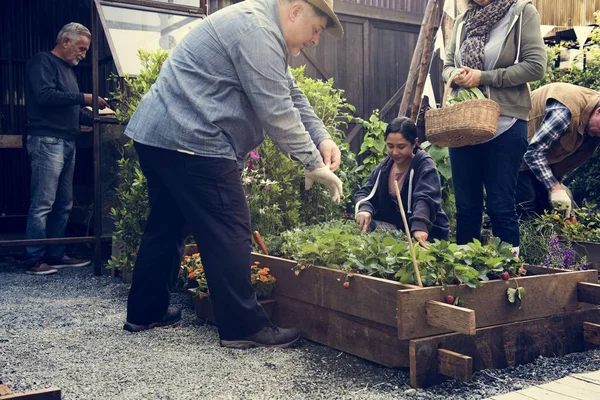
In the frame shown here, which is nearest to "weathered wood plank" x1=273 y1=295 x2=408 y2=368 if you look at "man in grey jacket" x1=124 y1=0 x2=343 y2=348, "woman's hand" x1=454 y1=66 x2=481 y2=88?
"man in grey jacket" x1=124 y1=0 x2=343 y2=348

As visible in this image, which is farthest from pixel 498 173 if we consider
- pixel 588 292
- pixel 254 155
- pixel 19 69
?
pixel 19 69

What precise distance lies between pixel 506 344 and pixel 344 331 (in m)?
0.76

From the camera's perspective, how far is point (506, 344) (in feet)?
10.2

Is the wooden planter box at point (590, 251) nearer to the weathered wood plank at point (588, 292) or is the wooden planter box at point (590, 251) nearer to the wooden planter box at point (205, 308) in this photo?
the weathered wood plank at point (588, 292)

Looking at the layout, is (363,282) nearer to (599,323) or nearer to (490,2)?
(599,323)

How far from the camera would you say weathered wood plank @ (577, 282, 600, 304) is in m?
3.26

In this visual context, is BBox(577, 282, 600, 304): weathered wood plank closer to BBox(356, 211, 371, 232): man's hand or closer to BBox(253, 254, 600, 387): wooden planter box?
BBox(253, 254, 600, 387): wooden planter box

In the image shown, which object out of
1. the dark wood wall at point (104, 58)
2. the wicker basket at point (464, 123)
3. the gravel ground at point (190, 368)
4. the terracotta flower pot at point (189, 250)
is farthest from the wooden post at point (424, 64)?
the gravel ground at point (190, 368)

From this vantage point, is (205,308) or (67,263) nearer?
(205,308)

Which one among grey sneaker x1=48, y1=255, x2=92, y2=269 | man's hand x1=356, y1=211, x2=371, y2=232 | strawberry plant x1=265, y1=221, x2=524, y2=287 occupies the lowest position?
grey sneaker x1=48, y1=255, x2=92, y2=269

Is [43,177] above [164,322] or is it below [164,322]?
above

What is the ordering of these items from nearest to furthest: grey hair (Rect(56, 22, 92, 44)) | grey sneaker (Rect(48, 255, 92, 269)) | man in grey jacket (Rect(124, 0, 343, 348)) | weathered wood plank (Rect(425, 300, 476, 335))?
weathered wood plank (Rect(425, 300, 476, 335)) < man in grey jacket (Rect(124, 0, 343, 348)) < grey hair (Rect(56, 22, 92, 44)) < grey sneaker (Rect(48, 255, 92, 269))

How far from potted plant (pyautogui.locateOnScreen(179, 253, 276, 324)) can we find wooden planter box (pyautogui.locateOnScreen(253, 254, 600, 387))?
0.29 m

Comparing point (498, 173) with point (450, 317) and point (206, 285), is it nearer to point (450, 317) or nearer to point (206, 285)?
point (450, 317)
